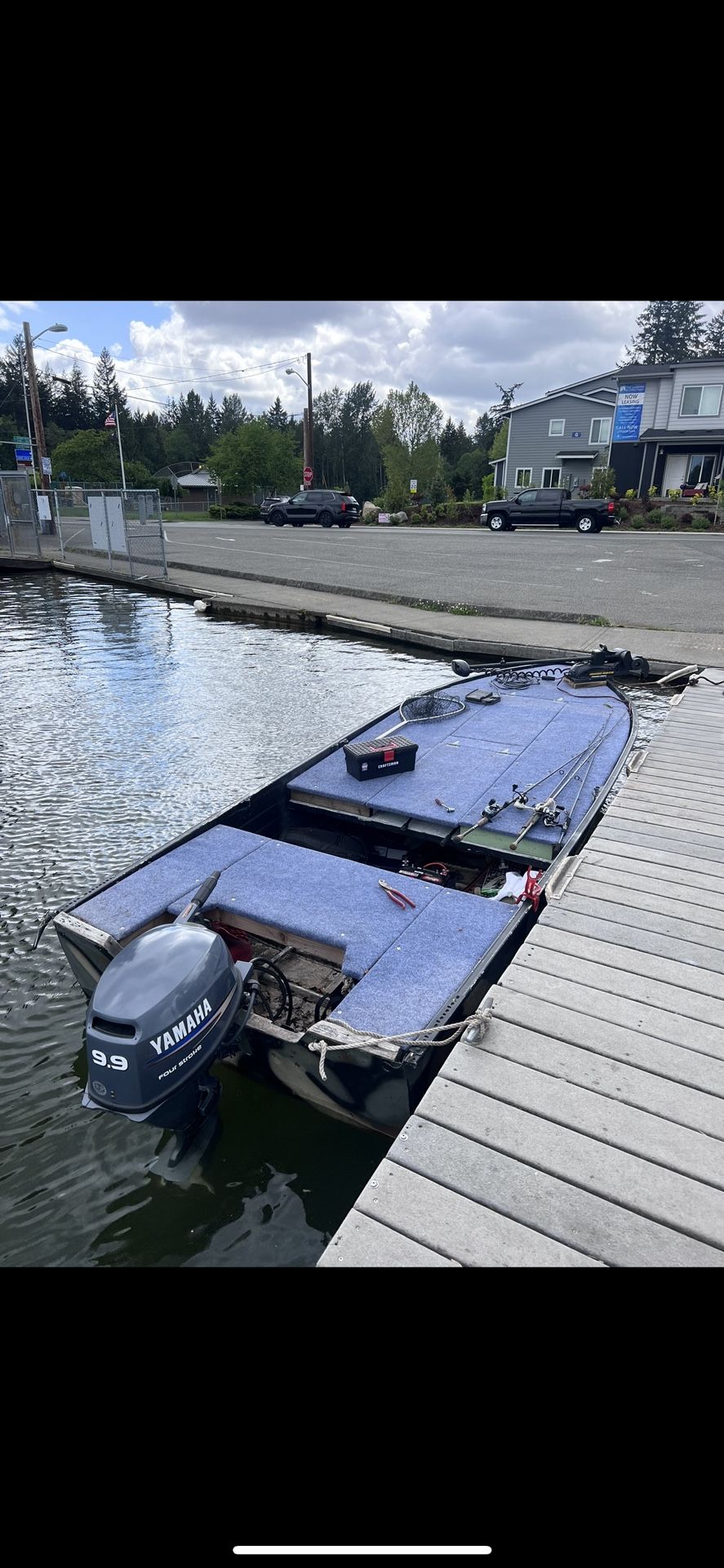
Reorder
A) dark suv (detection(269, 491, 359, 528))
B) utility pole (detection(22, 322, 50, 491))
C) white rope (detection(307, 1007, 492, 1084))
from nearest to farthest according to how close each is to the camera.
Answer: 1. white rope (detection(307, 1007, 492, 1084))
2. utility pole (detection(22, 322, 50, 491))
3. dark suv (detection(269, 491, 359, 528))

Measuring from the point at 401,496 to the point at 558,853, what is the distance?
48568 millimetres

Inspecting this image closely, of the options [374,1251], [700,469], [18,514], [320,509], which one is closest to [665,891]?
[374,1251]

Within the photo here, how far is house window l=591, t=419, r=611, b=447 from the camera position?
38812 millimetres

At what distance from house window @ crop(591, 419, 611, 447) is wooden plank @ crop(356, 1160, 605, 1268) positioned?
139 feet

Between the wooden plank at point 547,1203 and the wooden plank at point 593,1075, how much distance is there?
306 mm

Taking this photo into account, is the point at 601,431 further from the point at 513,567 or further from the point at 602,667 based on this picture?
the point at 602,667

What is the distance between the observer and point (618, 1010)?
138 inches

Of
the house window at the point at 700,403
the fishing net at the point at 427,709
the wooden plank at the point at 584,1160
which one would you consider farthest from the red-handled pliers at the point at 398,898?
the house window at the point at 700,403

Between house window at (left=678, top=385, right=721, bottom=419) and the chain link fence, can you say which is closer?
the chain link fence

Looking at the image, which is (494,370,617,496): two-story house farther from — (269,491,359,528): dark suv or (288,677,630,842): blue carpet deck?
(288,677,630,842): blue carpet deck

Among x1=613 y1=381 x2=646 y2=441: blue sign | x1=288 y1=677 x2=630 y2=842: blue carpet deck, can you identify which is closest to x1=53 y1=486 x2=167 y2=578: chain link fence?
x1=288 y1=677 x2=630 y2=842: blue carpet deck

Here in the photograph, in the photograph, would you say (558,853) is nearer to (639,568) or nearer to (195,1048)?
(195,1048)
